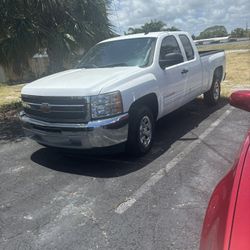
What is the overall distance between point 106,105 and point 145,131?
38.6 inches

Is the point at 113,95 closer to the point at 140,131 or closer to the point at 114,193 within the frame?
the point at 140,131

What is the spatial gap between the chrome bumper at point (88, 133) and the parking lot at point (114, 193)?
1.09ft

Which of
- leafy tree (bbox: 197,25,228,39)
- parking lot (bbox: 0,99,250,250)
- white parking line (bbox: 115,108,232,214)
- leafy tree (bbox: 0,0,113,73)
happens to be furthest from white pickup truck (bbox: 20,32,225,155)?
leafy tree (bbox: 197,25,228,39)

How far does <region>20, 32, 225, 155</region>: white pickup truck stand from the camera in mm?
5230

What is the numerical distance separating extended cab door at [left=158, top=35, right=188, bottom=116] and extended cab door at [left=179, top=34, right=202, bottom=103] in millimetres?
224

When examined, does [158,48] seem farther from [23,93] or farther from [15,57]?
[15,57]

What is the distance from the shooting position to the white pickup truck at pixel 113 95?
5.23 meters

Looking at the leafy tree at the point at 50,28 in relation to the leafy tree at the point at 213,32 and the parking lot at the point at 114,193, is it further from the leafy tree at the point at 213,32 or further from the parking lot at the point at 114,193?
the leafy tree at the point at 213,32

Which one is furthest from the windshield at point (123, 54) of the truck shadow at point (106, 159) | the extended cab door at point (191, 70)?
the truck shadow at point (106, 159)

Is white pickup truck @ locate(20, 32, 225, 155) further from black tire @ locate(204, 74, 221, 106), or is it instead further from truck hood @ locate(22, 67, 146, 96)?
black tire @ locate(204, 74, 221, 106)

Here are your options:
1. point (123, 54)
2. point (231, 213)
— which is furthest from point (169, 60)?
point (231, 213)

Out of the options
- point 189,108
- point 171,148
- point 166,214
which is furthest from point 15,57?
point 166,214

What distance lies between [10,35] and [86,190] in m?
6.09

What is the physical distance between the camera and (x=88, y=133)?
5176 millimetres
